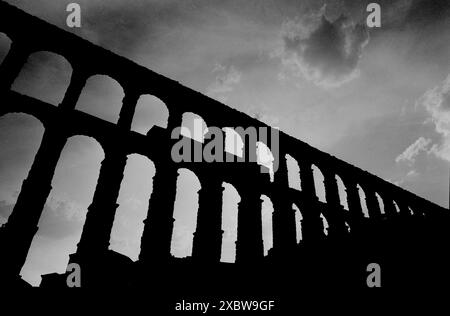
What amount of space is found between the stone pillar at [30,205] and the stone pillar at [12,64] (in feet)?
7.10

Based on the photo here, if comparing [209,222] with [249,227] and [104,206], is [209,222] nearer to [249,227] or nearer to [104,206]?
[249,227]

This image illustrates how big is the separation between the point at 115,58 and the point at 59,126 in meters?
4.17

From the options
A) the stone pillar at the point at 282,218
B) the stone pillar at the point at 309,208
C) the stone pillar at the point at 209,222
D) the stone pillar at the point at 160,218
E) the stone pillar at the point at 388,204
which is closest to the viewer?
the stone pillar at the point at 160,218

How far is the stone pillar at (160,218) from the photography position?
1157 centimetres

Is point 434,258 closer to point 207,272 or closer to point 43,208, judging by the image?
point 207,272

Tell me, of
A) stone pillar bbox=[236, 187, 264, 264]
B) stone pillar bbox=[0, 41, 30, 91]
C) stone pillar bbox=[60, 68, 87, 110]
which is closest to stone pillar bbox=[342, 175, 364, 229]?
stone pillar bbox=[236, 187, 264, 264]

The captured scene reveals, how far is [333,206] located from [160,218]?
11.0 meters

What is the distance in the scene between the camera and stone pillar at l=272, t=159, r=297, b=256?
15.5 metres

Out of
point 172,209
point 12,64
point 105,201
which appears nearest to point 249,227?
point 172,209

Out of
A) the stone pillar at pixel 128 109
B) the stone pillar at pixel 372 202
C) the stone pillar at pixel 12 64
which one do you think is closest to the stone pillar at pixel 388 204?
the stone pillar at pixel 372 202

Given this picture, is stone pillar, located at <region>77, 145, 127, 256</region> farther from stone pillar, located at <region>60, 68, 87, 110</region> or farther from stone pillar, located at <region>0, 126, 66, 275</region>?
stone pillar, located at <region>60, 68, 87, 110</region>

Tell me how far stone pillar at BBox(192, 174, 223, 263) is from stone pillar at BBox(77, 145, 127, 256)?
3.74 metres

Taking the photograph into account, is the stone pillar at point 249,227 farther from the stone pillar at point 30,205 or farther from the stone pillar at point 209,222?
the stone pillar at point 30,205

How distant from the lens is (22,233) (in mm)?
9469
